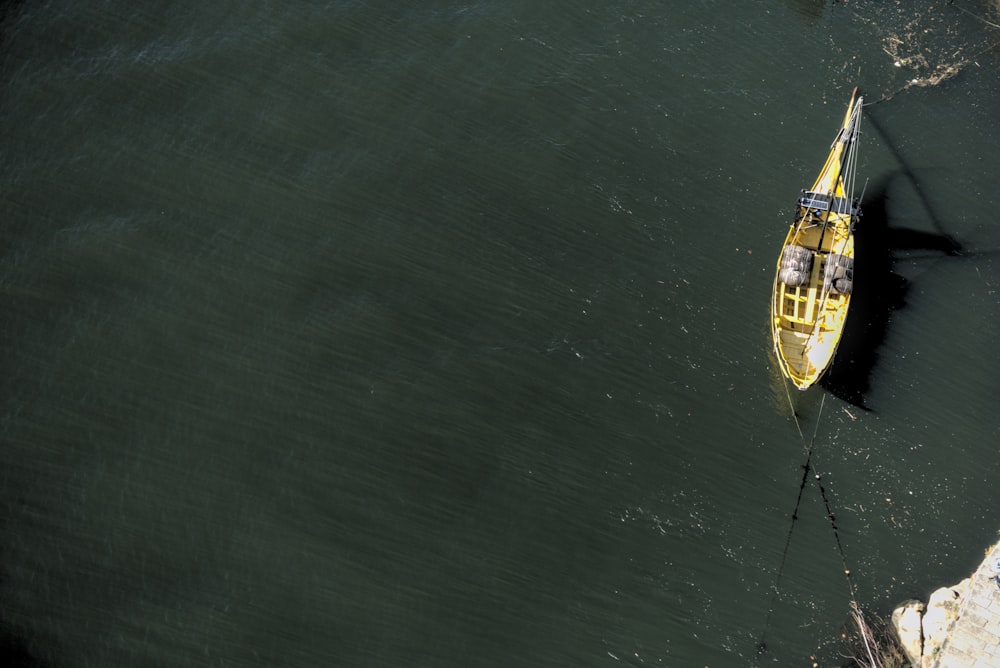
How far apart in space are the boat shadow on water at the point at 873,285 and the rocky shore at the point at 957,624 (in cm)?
698

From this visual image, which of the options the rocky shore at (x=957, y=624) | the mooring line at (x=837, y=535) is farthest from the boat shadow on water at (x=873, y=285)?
the rocky shore at (x=957, y=624)

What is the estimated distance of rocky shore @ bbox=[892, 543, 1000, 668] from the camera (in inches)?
1227

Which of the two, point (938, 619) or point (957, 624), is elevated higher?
point (957, 624)

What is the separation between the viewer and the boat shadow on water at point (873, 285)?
3566 centimetres

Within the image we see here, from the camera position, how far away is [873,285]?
122 ft

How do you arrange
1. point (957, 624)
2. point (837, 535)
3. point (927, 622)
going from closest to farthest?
point (957, 624) → point (927, 622) → point (837, 535)

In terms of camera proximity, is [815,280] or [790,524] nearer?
[790,524]

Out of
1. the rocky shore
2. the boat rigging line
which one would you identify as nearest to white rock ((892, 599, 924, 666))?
the rocky shore

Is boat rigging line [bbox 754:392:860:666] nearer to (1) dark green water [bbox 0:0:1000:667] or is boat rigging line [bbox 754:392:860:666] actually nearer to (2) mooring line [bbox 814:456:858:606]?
(2) mooring line [bbox 814:456:858:606]

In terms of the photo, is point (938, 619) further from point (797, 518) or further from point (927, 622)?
point (797, 518)

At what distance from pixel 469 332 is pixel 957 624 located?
1947 cm

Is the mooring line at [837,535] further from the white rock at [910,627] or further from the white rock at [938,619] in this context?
the white rock at [938,619]

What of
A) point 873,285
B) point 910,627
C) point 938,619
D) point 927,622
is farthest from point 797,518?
point 873,285

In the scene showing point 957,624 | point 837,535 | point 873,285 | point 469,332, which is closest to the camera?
point 957,624
